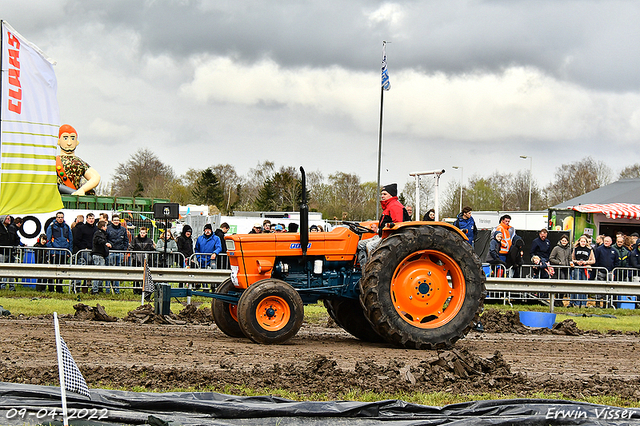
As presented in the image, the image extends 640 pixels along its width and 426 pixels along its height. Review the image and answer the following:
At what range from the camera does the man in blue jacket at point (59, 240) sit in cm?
1401

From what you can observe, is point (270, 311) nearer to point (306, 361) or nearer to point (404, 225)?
point (306, 361)

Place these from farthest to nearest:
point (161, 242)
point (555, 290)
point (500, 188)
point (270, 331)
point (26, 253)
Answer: point (500, 188) < point (161, 242) < point (26, 253) < point (555, 290) < point (270, 331)

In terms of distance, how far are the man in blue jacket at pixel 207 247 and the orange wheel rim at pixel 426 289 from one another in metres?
6.74

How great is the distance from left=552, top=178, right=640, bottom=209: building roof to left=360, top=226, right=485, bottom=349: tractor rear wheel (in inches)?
→ 717

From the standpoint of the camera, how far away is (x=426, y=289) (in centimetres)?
813

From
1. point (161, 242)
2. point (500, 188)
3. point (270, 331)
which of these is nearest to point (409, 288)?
point (270, 331)

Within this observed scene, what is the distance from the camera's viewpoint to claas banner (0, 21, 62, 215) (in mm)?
10016

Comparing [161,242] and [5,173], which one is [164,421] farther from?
[161,242]

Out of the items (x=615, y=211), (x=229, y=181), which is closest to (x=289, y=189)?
(x=229, y=181)

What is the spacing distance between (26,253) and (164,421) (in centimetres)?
1147

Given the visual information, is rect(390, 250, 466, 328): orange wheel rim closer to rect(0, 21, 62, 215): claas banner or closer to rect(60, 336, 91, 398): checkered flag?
rect(60, 336, 91, 398): checkered flag

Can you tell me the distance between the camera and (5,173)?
9.99 metres

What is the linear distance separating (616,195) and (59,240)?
69.1 ft

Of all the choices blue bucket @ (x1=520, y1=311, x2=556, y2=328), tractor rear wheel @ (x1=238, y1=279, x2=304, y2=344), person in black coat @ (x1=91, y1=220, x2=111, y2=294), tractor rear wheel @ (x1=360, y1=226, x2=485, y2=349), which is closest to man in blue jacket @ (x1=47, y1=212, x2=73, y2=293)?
person in black coat @ (x1=91, y1=220, x2=111, y2=294)
